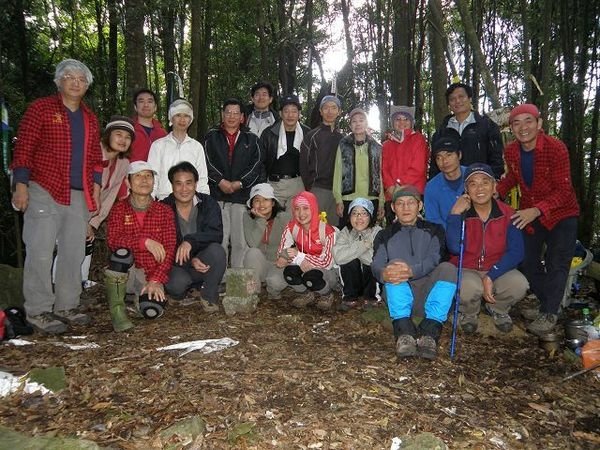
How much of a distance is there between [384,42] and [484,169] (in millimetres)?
13280

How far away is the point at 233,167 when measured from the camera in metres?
6.06

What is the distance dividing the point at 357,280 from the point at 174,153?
2.72m

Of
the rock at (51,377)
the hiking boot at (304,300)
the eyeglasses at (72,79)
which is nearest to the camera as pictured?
the rock at (51,377)

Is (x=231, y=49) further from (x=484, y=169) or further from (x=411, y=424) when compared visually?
(x=411, y=424)

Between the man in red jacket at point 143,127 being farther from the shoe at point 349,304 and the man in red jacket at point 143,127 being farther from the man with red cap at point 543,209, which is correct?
the man with red cap at point 543,209

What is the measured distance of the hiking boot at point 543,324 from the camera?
4648 mm

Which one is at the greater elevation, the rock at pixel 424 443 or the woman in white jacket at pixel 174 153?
the woman in white jacket at pixel 174 153

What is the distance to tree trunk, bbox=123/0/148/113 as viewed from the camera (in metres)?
7.54

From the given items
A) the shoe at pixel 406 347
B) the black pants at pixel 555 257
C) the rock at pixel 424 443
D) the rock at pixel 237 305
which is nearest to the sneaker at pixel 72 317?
the rock at pixel 237 305

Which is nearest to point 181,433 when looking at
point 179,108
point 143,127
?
point 179,108

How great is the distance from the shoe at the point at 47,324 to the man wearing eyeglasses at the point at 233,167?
2148 mm

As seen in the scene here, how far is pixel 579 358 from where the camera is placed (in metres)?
4.21

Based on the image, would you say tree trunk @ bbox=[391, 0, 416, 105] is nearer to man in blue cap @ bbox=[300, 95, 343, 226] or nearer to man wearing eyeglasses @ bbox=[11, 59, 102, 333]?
man in blue cap @ bbox=[300, 95, 343, 226]

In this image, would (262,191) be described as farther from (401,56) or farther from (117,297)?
(401,56)
